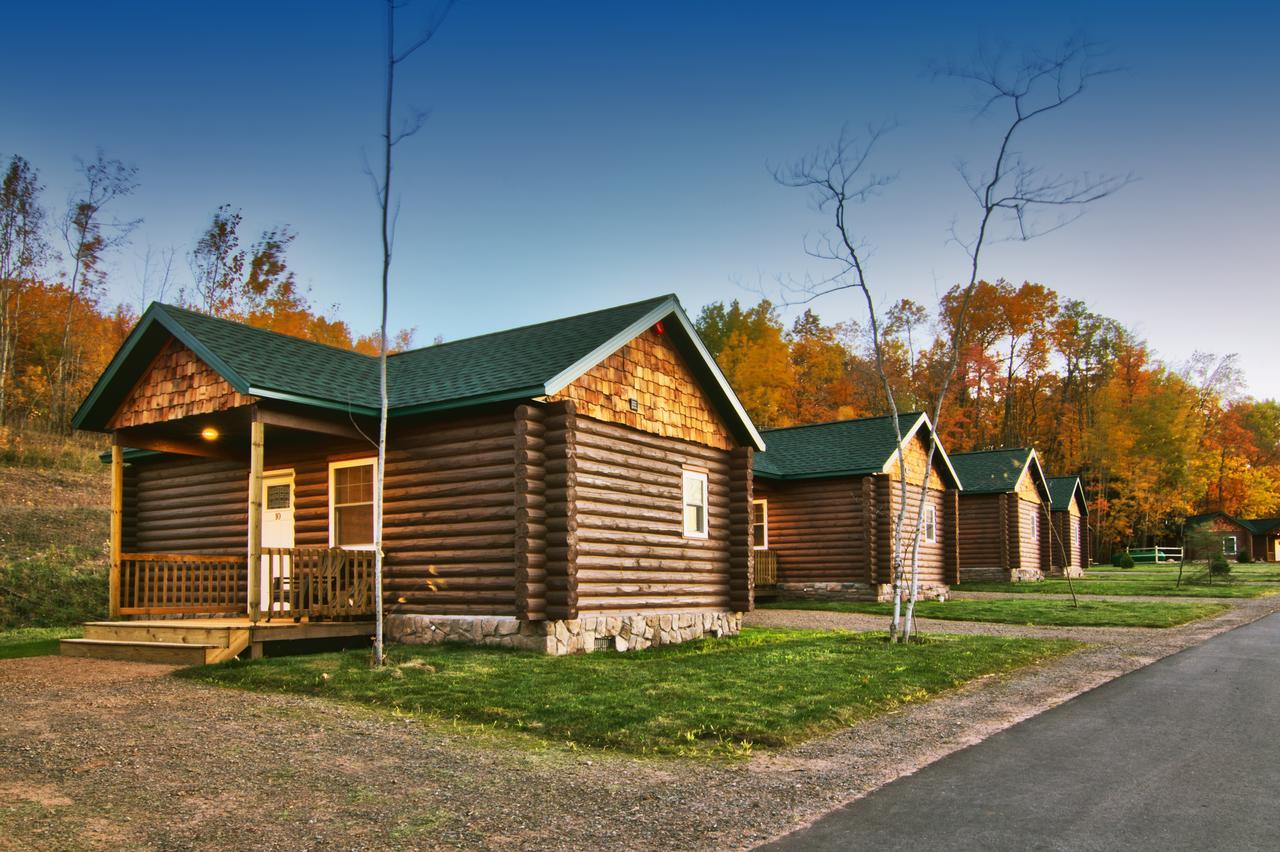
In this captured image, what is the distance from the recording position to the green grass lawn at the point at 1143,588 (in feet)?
109

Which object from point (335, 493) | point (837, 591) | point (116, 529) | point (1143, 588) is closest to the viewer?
point (116, 529)

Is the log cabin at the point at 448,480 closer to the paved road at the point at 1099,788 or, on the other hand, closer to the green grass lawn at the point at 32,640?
the green grass lawn at the point at 32,640

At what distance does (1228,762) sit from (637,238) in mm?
23699

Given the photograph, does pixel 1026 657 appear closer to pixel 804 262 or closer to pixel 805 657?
pixel 805 657

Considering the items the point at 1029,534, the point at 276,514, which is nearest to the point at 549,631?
the point at 276,514

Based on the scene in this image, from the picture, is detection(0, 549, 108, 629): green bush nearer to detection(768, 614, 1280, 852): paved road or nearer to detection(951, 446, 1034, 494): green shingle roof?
detection(768, 614, 1280, 852): paved road

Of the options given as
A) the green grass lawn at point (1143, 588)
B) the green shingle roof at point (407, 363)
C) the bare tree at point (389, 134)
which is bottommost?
the green grass lawn at point (1143, 588)

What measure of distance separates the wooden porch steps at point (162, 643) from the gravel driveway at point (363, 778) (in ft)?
6.23

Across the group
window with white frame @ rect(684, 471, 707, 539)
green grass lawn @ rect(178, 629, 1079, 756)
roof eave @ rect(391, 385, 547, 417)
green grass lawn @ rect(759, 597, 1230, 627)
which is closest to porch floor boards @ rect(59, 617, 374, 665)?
green grass lawn @ rect(178, 629, 1079, 756)

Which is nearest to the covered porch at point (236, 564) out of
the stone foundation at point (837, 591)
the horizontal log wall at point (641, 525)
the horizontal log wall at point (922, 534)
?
the horizontal log wall at point (641, 525)

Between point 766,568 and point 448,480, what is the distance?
16.3 meters

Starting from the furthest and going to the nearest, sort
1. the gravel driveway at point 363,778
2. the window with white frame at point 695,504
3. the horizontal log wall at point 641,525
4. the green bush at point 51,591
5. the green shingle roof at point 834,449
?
the green shingle roof at point 834,449
the green bush at point 51,591
the window with white frame at point 695,504
the horizontal log wall at point 641,525
the gravel driveway at point 363,778

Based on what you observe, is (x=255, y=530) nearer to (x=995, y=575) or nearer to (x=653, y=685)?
(x=653, y=685)

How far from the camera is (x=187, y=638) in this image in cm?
1392
